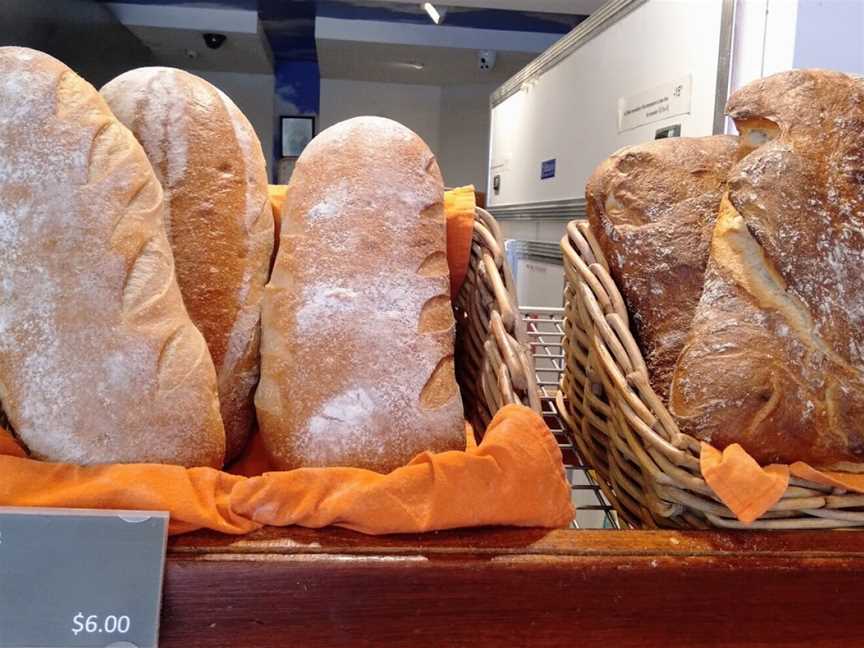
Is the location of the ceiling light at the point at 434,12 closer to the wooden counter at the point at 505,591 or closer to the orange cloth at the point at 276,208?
the orange cloth at the point at 276,208

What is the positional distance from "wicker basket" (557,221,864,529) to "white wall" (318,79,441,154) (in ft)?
21.2

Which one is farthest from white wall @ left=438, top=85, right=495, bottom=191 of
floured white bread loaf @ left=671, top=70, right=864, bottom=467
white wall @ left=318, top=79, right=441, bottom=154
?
floured white bread loaf @ left=671, top=70, right=864, bottom=467

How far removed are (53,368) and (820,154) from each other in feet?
2.56

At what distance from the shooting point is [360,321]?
73 cm

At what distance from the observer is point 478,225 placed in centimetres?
95

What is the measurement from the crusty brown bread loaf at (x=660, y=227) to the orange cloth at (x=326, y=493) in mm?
282

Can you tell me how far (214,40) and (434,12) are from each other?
6.49 feet

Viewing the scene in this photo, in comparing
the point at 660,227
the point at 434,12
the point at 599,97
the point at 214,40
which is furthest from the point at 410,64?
the point at 660,227

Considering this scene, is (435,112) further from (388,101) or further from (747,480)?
(747,480)

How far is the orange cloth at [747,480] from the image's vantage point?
0.58 m

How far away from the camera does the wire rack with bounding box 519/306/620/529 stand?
2.96 feet

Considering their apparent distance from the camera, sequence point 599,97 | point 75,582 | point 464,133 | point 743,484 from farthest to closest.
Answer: point 464,133 < point 599,97 < point 743,484 < point 75,582

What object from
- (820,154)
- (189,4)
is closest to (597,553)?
(820,154)

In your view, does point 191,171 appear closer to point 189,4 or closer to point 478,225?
point 478,225
